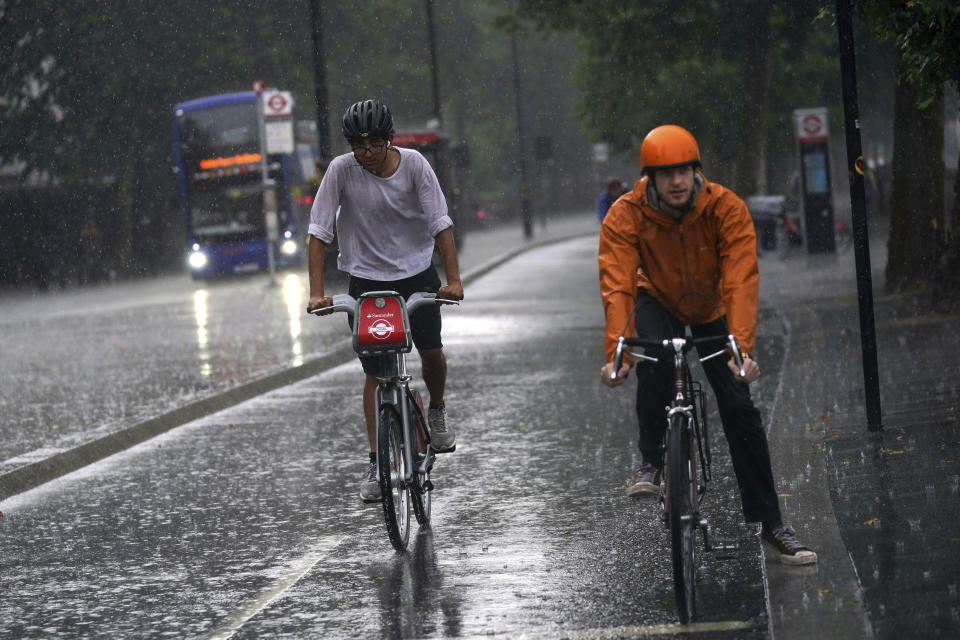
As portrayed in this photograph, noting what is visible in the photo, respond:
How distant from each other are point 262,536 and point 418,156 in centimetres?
185

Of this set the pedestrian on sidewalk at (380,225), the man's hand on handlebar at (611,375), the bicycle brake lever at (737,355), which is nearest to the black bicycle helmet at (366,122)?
the pedestrian on sidewalk at (380,225)

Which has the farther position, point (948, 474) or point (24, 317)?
point (24, 317)

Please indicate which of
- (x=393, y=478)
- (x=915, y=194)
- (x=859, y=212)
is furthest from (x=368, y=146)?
(x=915, y=194)

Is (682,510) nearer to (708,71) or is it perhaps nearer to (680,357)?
(680,357)

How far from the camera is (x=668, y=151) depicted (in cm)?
546

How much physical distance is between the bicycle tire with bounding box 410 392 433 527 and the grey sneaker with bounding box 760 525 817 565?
63.3 inches

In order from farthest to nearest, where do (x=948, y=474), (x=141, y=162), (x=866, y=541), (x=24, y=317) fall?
(x=141, y=162), (x=24, y=317), (x=948, y=474), (x=866, y=541)

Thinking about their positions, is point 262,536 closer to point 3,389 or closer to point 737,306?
point 737,306

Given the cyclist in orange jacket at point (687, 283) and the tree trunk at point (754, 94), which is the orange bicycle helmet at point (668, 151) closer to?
the cyclist in orange jacket at point (687, 283)

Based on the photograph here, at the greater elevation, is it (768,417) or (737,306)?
(737,306)

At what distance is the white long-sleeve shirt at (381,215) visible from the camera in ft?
22.4

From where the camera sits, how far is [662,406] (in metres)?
6.00

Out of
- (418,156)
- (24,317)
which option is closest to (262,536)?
(418,156)

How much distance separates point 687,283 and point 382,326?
1441 millimetres
